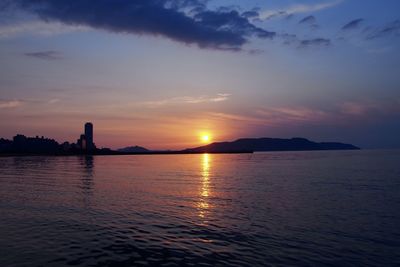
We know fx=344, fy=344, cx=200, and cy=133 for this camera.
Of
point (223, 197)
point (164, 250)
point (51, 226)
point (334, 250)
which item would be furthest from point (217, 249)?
point (223, 197)

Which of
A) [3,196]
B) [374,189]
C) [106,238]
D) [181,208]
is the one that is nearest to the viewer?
[106,238]

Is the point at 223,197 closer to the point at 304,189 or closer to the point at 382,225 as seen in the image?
the point at 304,189

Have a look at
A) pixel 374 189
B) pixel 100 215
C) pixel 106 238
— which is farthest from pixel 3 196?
pixel 374 189

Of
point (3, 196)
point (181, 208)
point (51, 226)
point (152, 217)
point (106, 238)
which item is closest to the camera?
point (106, 238)

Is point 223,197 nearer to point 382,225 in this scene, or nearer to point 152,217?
point 152,217

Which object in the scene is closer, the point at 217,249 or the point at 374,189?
the point at 217,249

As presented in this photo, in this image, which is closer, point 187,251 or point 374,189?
point 187,251

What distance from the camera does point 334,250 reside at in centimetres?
2412

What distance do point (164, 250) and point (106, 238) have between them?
579cm

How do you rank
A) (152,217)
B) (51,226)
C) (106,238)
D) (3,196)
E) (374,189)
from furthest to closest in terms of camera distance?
(374,189) < (3,196) < (152,217) < (51,226) < (106,238)

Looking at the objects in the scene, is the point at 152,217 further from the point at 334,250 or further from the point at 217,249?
the point at 334,250

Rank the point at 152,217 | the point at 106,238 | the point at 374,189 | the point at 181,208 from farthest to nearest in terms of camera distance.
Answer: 1. the point at 374,189
2. the point at 181,208
3. the point at 152,217
4. the point at 106,238

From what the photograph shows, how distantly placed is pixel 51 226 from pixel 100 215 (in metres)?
5.98

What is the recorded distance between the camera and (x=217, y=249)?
24.3 m
